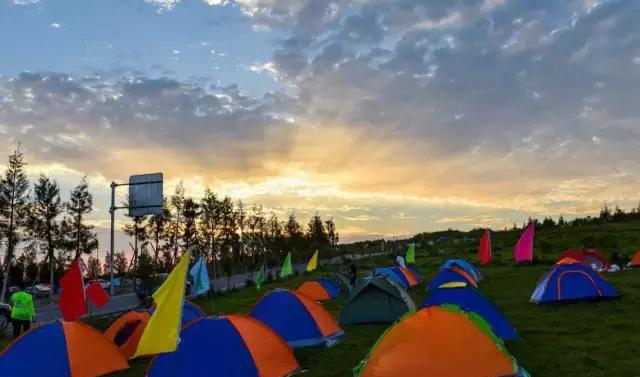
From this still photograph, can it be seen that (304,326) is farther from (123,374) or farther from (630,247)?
(630,247)

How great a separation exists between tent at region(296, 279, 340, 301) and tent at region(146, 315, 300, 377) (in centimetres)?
1936

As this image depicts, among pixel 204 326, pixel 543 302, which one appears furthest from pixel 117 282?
pixel 204 326

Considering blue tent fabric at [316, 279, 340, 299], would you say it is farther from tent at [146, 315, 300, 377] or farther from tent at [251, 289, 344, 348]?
tent at [146, 315, 300, 377]

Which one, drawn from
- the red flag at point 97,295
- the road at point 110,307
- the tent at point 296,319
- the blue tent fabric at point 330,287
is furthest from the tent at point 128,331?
the blue tent fabric at point 330,287

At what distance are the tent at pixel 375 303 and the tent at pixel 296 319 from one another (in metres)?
3.64

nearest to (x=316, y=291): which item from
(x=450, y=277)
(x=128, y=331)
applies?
(x=450, y=277)

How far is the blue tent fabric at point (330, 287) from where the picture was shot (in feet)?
106

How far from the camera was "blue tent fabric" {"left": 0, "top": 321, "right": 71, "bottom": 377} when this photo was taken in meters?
11.9

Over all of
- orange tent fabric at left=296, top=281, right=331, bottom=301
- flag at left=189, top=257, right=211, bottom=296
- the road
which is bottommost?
the road

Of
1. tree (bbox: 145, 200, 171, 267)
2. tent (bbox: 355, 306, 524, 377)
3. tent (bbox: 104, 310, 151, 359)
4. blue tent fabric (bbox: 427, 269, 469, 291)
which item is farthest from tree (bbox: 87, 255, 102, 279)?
tent (bbox: 355, 306, 524, 377)

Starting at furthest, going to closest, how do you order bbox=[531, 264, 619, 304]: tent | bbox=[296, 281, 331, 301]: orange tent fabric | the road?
the road
bbox=[296, 281, 331, 301]: orange tent fabric
bbox=[531, 264, 619, 304]: tent

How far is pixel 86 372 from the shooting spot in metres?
12.5

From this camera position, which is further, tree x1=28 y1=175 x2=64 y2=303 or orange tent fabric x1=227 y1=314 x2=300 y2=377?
tree x1=28 y1=175 x2=64 y2=303

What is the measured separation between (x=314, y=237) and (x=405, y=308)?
3917 inches
